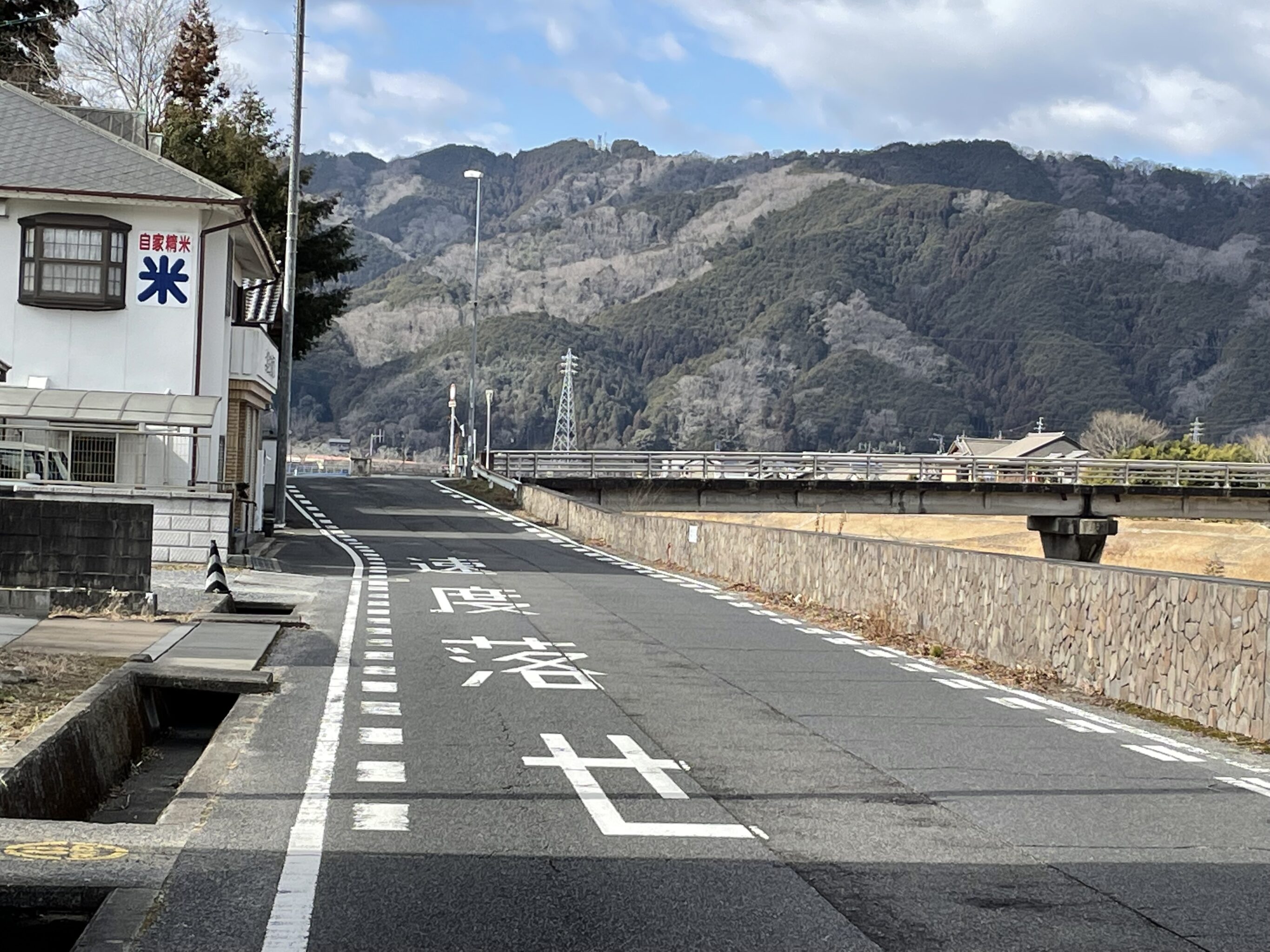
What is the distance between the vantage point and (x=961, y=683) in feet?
45.6

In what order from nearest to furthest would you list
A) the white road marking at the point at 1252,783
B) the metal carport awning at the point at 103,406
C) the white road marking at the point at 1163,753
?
the white road marking at the point at 1252,783 → the white road marking at the point at 1163,753 → the metal carport awning at the point at 103,406

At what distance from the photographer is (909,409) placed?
633 feet

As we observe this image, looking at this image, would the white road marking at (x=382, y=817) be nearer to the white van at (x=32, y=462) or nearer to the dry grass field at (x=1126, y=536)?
the white van at (x=32, y=462)

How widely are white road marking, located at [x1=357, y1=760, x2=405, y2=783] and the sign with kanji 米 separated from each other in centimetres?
2571

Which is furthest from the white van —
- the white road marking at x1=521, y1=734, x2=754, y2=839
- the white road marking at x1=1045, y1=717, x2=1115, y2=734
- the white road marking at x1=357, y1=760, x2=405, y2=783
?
the white road marking at x1=1045, y1=717, x2=1115, y2=734

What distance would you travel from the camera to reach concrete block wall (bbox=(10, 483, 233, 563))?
83.7ft

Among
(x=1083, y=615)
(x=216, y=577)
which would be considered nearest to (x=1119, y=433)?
(x=216, y=577)

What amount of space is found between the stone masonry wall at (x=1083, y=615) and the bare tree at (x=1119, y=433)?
4725 inches

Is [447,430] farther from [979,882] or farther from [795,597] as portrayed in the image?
[979,882]

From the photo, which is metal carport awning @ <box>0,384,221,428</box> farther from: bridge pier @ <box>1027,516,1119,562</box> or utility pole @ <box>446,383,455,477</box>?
utility pole @ <box>446,383,455,477</box>

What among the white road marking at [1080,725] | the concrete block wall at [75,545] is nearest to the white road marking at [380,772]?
the white road marking at [1080,725]

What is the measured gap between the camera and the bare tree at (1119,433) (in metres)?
142

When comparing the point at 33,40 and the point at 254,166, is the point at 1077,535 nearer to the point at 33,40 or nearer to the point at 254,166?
the point at 254,166

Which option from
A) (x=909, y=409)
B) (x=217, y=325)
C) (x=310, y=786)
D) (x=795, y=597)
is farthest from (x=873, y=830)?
(x=909, y=409)
